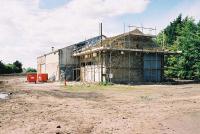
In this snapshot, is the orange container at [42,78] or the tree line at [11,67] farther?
the tree line at [11,67]

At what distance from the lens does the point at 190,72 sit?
48.8 m

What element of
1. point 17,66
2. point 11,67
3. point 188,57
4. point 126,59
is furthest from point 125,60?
point 17,66

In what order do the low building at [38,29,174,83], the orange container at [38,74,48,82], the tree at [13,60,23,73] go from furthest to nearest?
the tree at [13,60,23,73], the orange container at [38,74,48,82], the low building at [38,29,174,83]

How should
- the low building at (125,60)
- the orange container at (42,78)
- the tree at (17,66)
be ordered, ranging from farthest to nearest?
1. the tree at (17,66)
2. the orange container at (42,78)
3. the low building at (125,60)

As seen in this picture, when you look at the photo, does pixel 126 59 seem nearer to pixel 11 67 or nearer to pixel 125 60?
pixel 125 60

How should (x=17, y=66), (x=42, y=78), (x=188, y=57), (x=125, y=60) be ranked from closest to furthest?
(x=125, y=60) → (x=42, y=78) → (x=188, y=57) → (x=17, y=66)

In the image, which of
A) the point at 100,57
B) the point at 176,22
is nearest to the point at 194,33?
the point at 100,57

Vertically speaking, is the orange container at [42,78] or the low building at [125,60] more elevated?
the low building at [125,60]

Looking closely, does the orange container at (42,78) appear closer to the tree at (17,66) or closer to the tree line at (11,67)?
the tree line at (11,67)

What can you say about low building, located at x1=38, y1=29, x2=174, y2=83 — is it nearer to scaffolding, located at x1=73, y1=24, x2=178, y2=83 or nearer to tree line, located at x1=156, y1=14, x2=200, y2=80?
scaffolding, located at x1=73, y1=24, x2=178, y2=83

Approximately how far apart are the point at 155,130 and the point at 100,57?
29998mm

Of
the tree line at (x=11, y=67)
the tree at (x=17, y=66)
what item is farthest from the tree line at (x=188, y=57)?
the tree at (x=17, y=66)

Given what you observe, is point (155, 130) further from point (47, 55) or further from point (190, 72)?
point (47, 55)

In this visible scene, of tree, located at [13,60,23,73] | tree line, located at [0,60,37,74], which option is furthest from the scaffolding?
tree, located at [13,60,23,73]
